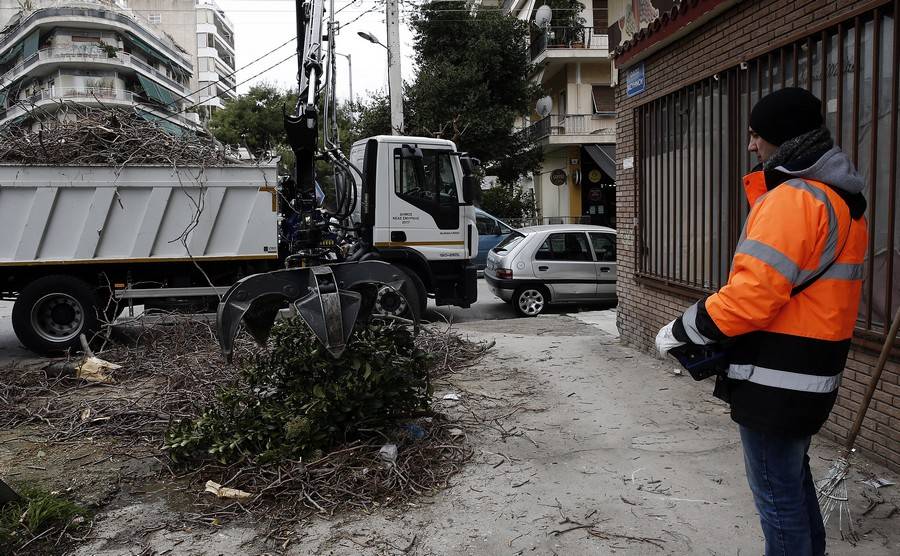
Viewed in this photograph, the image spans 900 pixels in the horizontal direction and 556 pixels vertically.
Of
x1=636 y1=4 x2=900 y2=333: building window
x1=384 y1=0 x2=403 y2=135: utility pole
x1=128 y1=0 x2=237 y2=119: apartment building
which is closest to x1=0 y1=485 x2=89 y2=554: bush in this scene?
x1=636 y1=4 x2=900 y2=333: building window

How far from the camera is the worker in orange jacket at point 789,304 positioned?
2477mm

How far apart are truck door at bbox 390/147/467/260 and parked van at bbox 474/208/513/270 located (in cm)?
735

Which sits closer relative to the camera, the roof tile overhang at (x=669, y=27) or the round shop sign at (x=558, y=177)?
the roof tile overhang at (x=669, y=27)

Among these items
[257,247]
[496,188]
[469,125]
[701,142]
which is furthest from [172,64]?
[701,142]

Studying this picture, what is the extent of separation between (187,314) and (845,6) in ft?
26.2

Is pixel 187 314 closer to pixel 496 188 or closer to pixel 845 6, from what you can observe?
pixel 845 6

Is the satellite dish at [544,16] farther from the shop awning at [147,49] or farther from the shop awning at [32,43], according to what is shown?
the shop awning at [32,43]

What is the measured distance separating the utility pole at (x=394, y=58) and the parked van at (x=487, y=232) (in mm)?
3211

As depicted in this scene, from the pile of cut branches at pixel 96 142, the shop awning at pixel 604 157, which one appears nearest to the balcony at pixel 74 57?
the shop awning at pixel 604 157

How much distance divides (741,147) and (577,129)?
70.7ft

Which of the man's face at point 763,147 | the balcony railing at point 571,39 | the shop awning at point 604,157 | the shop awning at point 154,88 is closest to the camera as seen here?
the man's face at point 763,147

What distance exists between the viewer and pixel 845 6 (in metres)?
4.50

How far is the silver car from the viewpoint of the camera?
38.5ft

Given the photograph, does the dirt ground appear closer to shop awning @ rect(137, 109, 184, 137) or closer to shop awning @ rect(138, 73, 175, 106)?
shop awning @ rect(137, 109, 184, 137)
